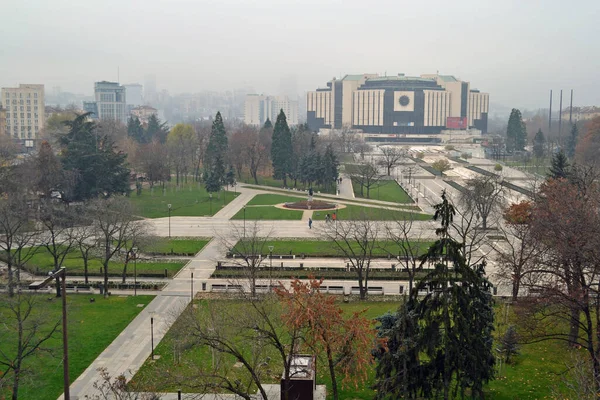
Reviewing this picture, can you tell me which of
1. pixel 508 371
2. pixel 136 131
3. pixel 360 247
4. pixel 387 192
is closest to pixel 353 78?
pixel 136 131

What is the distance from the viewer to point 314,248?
38.6 metres

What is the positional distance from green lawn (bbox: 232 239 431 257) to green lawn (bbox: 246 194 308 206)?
16864 millimetres

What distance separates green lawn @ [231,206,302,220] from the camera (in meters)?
49.6

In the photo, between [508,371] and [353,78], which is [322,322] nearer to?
[508,371]

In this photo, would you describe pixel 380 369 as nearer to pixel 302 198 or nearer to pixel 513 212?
pixel 513 212

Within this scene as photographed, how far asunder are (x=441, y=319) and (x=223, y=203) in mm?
43251

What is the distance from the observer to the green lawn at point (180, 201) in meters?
52.0

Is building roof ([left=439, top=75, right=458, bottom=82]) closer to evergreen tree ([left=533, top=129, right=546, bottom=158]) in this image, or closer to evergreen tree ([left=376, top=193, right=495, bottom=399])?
evergreen tree ([left=533, top=129, right=546, bottom=158])

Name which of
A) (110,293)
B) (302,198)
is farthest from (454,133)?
(110,293)

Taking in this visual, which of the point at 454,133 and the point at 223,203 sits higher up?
the point at 454,133

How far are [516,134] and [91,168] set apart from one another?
78.6 m

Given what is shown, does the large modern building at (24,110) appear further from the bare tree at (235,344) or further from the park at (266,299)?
the bare tree at (235,344)

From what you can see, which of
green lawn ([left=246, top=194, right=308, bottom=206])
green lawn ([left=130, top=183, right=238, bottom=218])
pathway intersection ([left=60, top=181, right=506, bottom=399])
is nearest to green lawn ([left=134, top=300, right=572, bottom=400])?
pathway intersection ([left=60, top=181, right=506, bottom=399])

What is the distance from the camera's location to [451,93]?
518 ft
